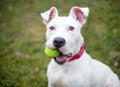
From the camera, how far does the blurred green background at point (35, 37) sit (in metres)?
8.37

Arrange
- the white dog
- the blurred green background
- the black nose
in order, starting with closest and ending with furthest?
the black nose → the white dog → the blurred green background

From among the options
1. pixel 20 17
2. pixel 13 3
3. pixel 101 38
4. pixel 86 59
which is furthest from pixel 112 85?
pixel 13 3

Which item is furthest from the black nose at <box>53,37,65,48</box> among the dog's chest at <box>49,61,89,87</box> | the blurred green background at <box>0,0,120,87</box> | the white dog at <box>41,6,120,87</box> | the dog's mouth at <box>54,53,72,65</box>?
the blurred green background at <box>0,0,120,87</box>

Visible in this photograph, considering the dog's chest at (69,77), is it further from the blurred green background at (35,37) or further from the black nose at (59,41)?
the blurred green background at (35,37)

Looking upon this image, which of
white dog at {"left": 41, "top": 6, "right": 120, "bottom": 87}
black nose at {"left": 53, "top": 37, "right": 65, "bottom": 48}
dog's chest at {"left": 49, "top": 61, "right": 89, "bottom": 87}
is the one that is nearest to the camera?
black nose at {"left": 53, "top": 37, "right": 65, "bottom": 48}

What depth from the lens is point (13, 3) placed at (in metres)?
13.1

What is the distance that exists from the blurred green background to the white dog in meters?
2.05

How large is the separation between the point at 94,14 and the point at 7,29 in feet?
9.70

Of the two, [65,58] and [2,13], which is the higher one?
[65,58]

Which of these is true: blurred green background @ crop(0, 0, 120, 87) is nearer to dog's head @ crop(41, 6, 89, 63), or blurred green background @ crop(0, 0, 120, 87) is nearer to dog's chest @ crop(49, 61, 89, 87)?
dog's chest @ crop(49, 61, 89, 87)

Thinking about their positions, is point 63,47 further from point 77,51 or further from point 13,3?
point 13,3

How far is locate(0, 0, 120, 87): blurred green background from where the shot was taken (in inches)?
329

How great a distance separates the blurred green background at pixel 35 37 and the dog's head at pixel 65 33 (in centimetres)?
242

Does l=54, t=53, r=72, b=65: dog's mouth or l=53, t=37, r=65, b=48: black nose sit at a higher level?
l=53, t=37, r=65, b=48: black nose
